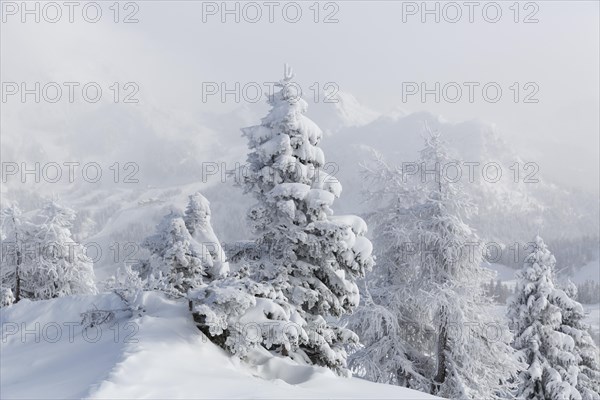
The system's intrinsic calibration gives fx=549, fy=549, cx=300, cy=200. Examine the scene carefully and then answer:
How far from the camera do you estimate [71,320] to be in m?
11.6

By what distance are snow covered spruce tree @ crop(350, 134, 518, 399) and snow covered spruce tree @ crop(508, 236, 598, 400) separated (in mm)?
8049

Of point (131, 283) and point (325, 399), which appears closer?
point (325, 399)

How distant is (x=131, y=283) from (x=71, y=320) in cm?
149

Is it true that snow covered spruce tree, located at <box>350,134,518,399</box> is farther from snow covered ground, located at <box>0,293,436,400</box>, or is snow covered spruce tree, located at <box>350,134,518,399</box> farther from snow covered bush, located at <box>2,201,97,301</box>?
snow covered bush, located at <box>2,201,97,301</box>

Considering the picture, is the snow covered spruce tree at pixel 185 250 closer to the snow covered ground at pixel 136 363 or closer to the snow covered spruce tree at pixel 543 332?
the snow covered ground at pixel 136 363

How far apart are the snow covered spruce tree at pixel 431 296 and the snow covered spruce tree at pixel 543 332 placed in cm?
805

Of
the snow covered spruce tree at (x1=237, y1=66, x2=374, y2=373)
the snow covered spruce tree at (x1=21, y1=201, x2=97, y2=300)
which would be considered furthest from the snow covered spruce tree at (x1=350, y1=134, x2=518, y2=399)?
the snow covered spruce tree at (x1=21, y1=201, x2=97, y2=300)

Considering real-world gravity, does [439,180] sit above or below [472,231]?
above

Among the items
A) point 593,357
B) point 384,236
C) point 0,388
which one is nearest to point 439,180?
point 384,236

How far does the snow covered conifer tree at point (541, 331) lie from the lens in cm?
2422

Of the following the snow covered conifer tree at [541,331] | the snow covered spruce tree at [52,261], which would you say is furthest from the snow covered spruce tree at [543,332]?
the snow covered spruce tree at [52,261]

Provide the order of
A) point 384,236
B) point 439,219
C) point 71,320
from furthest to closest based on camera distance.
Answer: point 384,236 < point 439,219 < point 71,320

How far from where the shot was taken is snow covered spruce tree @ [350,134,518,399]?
16500 mm

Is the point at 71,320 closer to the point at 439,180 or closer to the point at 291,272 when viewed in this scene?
the point at 291,272
